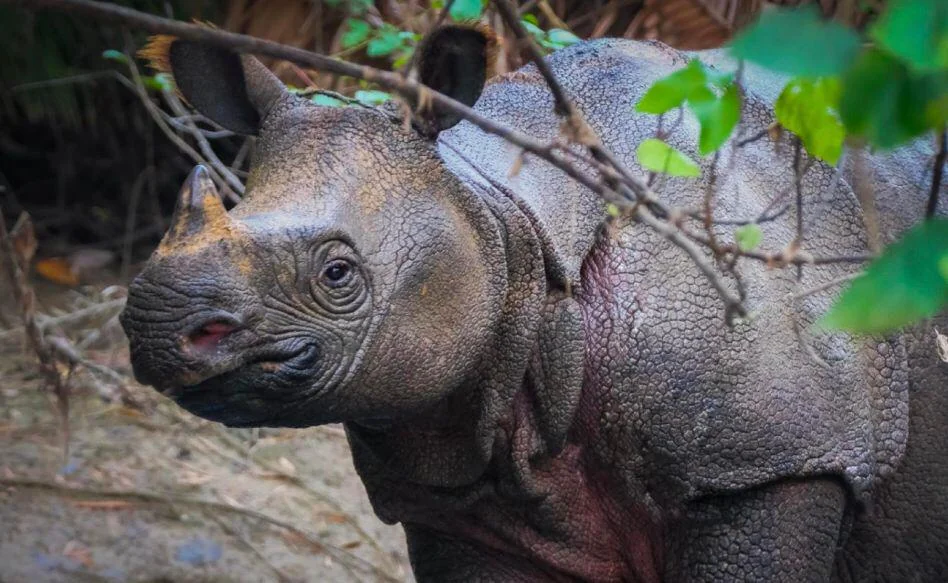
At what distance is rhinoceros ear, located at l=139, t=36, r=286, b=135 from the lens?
3219 millimetres

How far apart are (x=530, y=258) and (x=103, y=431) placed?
303cm

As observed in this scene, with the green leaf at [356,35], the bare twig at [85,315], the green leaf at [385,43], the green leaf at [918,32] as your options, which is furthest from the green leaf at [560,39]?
the green leaf at [918,32]

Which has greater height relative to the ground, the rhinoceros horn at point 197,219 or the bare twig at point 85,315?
the rhinoceros horn at point 197,219

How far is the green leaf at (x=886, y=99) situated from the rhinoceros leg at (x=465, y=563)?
2378mm

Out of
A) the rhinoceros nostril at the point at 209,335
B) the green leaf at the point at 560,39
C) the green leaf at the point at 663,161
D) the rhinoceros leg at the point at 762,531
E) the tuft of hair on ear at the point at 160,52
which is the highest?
the green leaf at the point at 663,161

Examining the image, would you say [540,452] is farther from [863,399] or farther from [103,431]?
[103,431]

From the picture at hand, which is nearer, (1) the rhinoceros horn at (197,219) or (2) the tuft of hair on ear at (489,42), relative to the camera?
(1) the rhinoceros horn at (197,219)

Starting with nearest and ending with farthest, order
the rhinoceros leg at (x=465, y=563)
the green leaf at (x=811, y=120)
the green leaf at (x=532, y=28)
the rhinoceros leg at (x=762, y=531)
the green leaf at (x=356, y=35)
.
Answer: the green leaf at (x=811, y=120) → the rhinoceros leg at (x=762, y=531) → the rhinoceros leg at (x=465, y=563) → the green leaf at (x=532, y=28) → the green leaf at (x=356, y=35)

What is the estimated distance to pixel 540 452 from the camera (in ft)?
11.1

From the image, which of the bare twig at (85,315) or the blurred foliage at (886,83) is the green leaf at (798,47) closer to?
the blurred foliage at (886,83)

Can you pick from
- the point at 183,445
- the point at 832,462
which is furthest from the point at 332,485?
the point at 832,462

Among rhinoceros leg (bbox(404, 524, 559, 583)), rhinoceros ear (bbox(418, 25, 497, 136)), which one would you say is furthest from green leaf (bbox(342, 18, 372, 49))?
rhinoceros leg (bbox(404, 524, 559, 583))

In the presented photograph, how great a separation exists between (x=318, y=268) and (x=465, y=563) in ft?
3.84

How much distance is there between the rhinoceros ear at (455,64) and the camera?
3.06m
